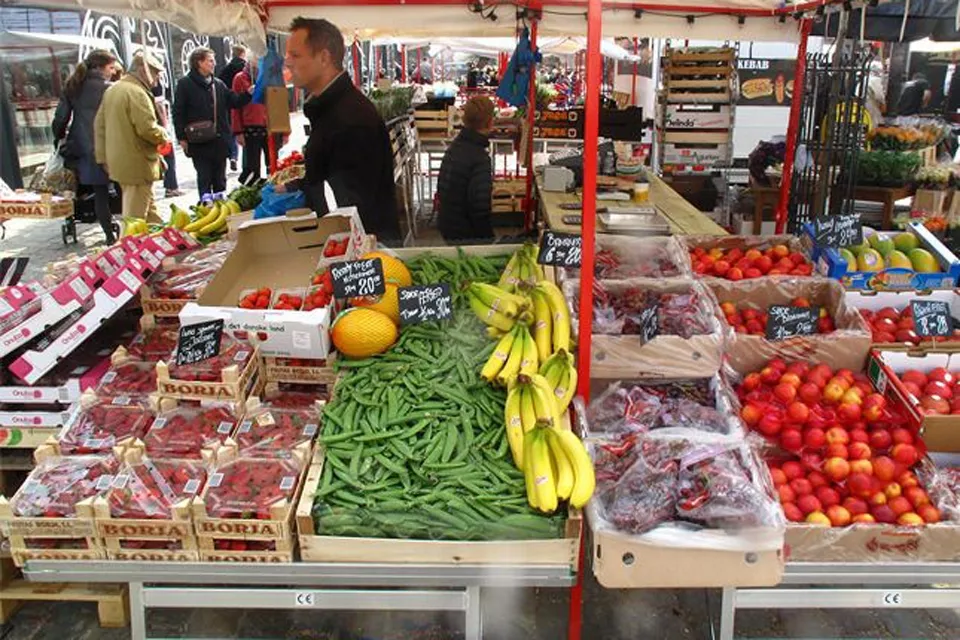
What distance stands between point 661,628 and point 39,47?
1166 cm

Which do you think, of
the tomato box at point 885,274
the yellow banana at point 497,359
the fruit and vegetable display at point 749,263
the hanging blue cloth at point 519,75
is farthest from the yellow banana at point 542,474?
the hanging blue cloth at point 519,75

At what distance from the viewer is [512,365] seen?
3217 mm

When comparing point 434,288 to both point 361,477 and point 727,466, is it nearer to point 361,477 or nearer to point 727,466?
point 361,477

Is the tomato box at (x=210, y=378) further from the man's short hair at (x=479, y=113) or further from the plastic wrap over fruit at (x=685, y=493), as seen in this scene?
the man's short hair at (x=479, y=113)

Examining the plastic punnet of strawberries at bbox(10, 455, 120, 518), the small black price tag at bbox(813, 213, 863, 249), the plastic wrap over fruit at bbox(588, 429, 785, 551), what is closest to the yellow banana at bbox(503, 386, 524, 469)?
the plastic wrap over fruit at bbox(588, 429, 785, 551)

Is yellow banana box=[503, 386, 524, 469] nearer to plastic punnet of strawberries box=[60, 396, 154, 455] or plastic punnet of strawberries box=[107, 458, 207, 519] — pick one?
plastic punnet of strawberries box=[107, 458, 207, 519]

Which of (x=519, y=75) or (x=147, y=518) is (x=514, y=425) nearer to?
(x=147, y=518)

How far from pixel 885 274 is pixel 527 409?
261 cm

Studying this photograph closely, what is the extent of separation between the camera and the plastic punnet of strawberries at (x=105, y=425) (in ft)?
9.91

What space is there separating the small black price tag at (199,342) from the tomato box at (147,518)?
0.54 meters

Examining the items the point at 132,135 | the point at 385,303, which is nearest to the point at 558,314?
the point at 385,303

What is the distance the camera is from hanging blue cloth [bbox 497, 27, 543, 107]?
6703 millimetres

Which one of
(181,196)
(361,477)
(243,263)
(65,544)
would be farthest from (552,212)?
(181,196)

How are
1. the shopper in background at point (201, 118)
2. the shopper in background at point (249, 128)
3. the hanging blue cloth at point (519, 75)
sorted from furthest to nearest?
the shopper in background at point (249, 128) → the shopper in background at point (201, 118) → the hanging blue cloth at point (519, 75)
